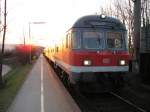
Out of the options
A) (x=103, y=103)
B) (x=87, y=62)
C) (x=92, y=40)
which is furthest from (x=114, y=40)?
(x=103, y=103)

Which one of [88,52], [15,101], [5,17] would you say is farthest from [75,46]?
[5,17]

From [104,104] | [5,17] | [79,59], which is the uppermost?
[5,17]

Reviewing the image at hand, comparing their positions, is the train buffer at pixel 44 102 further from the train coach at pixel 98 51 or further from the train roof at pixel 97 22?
the train roof at pixel 97 22

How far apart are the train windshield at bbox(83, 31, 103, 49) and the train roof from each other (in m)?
0.31

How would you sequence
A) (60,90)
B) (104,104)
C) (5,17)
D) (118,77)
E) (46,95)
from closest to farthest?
1. (104,104)
2. (118,77)
3. (46,95)
4. (60,90)
5. (5,17)

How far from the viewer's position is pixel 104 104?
15711 millimetres

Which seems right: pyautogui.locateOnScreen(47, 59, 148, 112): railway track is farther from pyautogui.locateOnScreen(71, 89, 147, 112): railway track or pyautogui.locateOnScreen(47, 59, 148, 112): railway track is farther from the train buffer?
the train buffer

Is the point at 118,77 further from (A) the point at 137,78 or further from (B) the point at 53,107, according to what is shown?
(A) the point at 137,78

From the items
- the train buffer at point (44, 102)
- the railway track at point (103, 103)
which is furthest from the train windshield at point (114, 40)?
the train buffer at point (44, 102)

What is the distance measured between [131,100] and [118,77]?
45.7 inches

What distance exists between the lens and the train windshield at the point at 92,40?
1675 centimetres

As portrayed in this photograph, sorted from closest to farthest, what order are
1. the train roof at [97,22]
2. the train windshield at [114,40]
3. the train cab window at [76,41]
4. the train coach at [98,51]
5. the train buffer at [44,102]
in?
1. the train buffer at [44,102]
2. the train coach at [98,51]
3. the train cab window at [76,41]
4. the train roof at [97,22]
5. the train windshield at [114,40]

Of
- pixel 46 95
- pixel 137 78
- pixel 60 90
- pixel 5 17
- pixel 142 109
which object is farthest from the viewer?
pixel 5 17

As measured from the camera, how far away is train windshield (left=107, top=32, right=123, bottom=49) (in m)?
17.2
